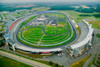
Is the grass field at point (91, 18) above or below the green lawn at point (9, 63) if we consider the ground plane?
above

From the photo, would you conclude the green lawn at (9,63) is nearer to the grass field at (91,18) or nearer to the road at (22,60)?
the road at (22,60)

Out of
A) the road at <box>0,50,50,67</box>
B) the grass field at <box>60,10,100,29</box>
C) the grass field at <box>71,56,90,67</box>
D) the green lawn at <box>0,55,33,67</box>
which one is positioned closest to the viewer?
the grass field at <box>71,56,90,67</box>

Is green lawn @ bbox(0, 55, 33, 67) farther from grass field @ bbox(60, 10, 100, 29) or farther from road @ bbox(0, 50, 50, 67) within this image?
grass field @ bbox(60, 10, 100, 29)

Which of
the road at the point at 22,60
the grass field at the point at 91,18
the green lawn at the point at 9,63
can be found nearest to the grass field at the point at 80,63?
the road at the point at 22,60

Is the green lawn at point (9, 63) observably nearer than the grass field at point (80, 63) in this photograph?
No

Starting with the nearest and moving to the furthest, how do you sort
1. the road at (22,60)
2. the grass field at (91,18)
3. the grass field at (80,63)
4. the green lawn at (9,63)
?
1. the grass field at (80,63)
2. the green lawn at (9,63)
3. the road at (22,60)
4. the grass field at (91,18)

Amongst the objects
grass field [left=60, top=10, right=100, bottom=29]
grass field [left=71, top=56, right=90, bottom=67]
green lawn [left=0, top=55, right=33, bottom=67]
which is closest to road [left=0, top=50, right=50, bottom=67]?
green lawn [left=0, top=55, right=33, bottom=67]

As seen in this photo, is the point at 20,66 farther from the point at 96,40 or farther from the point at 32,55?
the point at 96,40

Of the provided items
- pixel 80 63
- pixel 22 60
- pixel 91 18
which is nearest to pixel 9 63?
pixel 22 60

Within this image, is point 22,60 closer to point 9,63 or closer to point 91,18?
point 9,63

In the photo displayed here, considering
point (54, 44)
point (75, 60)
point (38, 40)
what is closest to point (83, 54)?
point (75, 60)

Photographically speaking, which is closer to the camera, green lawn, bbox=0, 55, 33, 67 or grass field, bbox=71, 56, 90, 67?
grass field, bbox=71, 56, 90, 67
